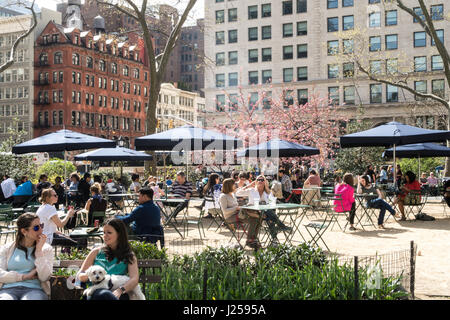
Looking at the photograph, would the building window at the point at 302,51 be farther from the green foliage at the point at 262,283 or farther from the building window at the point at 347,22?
the green foliage at the point at 262,283

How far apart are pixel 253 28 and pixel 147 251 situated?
6314cm

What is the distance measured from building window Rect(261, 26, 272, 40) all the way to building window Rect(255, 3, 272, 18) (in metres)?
1.49

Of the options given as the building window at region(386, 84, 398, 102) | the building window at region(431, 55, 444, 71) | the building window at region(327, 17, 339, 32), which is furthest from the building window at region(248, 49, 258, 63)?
the building window at region(431, 55, 444, 71)

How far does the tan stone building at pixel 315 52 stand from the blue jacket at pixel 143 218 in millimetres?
49127

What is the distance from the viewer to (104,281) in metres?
5.01

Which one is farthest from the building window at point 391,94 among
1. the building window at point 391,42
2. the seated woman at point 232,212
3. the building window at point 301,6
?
the seated woman at point 232,212

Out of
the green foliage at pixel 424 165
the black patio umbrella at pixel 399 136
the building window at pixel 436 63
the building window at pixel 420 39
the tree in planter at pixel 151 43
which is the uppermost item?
the building window at pixel 420 39

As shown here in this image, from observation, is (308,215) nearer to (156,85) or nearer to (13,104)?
(156,85)

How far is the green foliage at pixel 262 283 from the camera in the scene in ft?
17.9

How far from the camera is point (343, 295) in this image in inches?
218

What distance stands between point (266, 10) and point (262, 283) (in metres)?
64.5

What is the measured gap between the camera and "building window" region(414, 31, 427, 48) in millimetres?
58688

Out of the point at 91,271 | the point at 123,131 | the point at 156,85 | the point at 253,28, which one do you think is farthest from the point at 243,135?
the point at 91,271

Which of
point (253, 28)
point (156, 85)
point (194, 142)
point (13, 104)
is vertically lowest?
point (194, 142)
